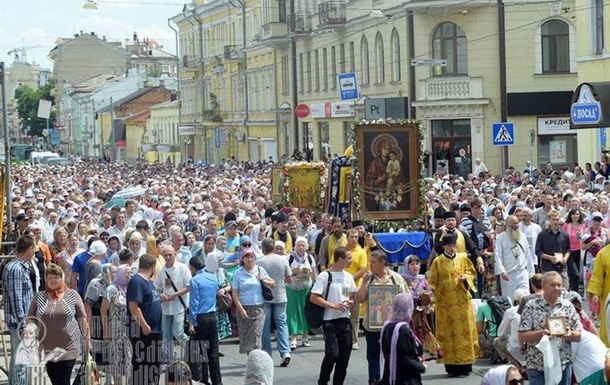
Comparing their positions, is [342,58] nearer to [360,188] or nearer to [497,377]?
Answer: [360,188]

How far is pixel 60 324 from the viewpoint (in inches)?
499

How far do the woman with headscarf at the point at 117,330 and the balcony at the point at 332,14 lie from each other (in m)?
43.0

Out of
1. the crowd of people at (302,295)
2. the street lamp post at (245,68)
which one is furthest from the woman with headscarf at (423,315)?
the street lamp post at (245,68)

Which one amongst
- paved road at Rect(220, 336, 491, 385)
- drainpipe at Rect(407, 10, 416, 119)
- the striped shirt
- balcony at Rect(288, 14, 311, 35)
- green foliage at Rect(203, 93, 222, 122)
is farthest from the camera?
green foliage at Rect(203, 93, 222, 122)

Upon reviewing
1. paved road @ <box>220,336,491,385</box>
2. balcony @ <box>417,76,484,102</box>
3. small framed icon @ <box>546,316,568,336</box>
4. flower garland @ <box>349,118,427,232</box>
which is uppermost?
balcony @ <box>417,76,484,102</box>

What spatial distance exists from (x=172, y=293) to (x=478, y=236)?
6.46 meters

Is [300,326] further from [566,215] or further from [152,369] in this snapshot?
[566,215]

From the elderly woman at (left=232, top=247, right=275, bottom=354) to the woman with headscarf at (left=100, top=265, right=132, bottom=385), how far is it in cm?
141

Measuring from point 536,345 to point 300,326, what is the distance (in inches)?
300

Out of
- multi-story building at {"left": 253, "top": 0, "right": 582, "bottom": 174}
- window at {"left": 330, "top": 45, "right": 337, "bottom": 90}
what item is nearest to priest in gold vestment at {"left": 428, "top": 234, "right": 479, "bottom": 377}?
multi-story building at {"left": 253, "top": 0, "right": 582, "bottom": 174}

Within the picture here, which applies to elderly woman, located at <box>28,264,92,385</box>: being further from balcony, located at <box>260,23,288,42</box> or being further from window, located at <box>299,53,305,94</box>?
balcony, located at <box>260,23,288,42</box>

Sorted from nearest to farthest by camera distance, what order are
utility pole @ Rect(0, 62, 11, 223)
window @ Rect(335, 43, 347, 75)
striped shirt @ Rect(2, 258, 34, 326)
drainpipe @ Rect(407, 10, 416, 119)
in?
striped shirt @ Rect(2, 258, 34, 326) → utility pole @ Rect(0, 62, 11, 223) → drainpipe @ Rect(407, 10, 416, 119) → window @ Rect(335, 43, 347, 75)

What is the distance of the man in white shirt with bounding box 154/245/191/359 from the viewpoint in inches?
600

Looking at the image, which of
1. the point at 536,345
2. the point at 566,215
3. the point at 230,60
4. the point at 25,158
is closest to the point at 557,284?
the point at 536,345
